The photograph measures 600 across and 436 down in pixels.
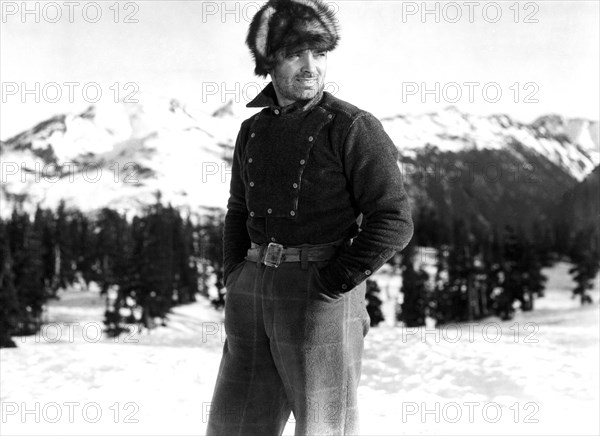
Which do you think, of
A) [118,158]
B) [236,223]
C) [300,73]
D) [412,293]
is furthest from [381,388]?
[118,158]

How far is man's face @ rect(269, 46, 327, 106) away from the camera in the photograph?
5.69 feet

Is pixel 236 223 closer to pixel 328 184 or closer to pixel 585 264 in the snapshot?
pixel 328 184

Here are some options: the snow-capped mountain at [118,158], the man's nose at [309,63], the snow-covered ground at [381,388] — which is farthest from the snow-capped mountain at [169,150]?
the man's nose at [309,63]

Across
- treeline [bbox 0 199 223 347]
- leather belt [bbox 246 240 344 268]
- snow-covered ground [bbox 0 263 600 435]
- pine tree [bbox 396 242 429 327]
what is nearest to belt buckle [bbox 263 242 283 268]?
leather belt [bbox 246 240 344 268]

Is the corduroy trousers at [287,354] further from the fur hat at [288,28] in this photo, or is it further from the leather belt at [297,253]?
the fur hat at [288,28]

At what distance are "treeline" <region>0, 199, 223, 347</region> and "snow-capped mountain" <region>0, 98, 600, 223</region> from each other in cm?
33

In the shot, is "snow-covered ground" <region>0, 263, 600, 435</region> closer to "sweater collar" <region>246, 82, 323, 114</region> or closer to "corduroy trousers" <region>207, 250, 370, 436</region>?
"corduroy trousers" <region>207, 250, 370, 436</region>

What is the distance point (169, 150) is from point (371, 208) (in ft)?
39.9

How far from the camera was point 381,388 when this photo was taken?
4.50 metres

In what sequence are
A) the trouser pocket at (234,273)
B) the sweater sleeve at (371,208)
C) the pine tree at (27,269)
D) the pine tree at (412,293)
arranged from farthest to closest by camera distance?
1. the pine tree at (412,293)
2. the pine tree at (27,269)
3. the trouser pocket at (234,273)
4. the sweater sleeve at (371,208)

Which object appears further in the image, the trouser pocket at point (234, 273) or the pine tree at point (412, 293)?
the pine tree at point (412, 293)

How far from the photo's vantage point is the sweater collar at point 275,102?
5.76 feet

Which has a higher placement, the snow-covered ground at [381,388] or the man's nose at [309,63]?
the man's nose at [309,63]

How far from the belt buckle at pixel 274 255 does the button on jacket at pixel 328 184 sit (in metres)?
0.02
